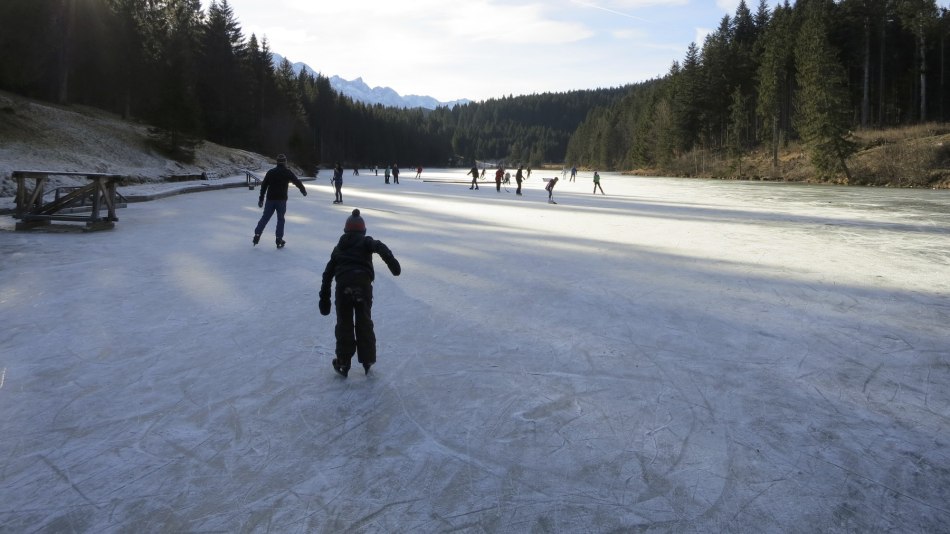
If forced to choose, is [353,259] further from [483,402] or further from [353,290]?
[483,402]

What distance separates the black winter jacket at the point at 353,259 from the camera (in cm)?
395

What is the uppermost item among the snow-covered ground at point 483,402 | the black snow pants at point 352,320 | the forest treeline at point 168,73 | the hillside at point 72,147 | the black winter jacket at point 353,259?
the forest treeline at point 168,73

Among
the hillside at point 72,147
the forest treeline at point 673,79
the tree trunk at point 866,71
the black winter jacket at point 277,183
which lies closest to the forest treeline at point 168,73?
the forest treeline at point 673,79

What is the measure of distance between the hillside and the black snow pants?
18.0 metres

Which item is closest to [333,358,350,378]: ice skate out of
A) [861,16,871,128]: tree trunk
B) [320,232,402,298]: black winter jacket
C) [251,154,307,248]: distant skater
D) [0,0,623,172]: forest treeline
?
[320,232,402,298]: black winter jacket

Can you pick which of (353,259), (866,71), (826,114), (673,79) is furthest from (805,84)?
(353,259)

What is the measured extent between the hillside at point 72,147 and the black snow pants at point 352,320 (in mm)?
17992

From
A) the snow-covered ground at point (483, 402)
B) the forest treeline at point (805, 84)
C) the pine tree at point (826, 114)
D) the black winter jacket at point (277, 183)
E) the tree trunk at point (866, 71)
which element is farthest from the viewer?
the tree trunk at point (866, 71)

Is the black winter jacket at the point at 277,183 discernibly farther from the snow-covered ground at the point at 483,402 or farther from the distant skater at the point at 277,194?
the snow-covered ground at the point at 483,402

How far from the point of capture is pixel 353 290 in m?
3.90

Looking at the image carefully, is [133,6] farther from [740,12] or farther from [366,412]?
[740,12]

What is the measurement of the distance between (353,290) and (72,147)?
28266 millimetres

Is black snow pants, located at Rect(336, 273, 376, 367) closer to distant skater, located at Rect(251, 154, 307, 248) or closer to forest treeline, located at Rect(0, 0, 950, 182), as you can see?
distant skater, located at Rect(251, 154, 307, 248)

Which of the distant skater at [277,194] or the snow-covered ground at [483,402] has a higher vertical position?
the distant skater at [277,194]
